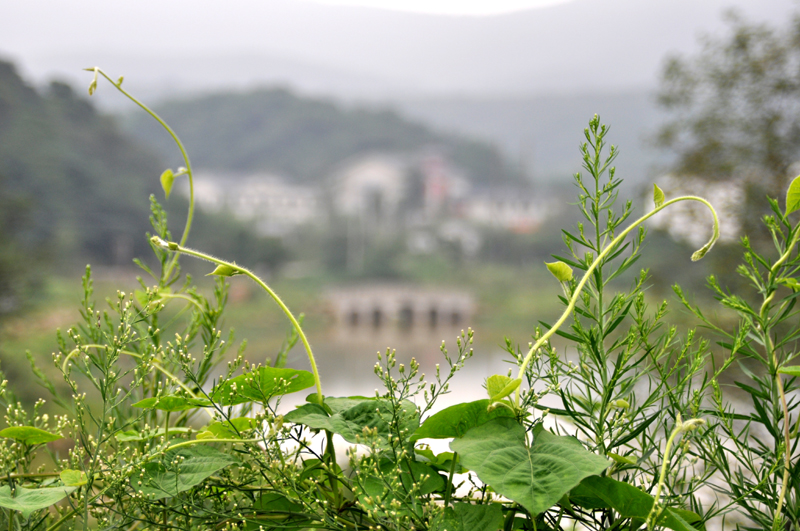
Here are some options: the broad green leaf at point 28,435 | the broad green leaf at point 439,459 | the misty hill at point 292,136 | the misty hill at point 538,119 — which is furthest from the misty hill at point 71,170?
the misty hill at point 538,119

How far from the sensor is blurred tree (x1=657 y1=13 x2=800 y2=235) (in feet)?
10.2

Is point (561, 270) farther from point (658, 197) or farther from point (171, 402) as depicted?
point (171, 402)

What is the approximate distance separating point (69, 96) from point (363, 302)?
730cm

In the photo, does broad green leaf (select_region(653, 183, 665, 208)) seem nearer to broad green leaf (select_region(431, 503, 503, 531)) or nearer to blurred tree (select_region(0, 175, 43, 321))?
broad green leaf (select_region(431, 503, 503, 531))

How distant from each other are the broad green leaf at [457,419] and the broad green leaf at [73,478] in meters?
0.12

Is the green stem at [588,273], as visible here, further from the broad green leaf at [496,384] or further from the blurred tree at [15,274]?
the blurred tree at [15,274]

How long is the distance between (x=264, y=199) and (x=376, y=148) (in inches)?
186

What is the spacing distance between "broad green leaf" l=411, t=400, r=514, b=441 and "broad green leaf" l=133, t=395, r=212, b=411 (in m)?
0.08

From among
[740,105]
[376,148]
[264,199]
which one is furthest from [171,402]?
[376,148]

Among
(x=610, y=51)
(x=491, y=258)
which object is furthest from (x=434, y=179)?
(x=610, y=51)

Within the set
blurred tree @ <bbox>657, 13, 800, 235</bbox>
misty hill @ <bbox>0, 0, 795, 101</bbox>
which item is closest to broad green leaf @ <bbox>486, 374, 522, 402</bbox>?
blurred tree @ <bbox>657, 13, 800, 235</bbox>

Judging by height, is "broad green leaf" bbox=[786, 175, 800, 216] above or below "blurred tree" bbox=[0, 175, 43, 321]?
above

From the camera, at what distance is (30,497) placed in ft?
0.64

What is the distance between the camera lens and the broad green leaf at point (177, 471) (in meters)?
0.19
